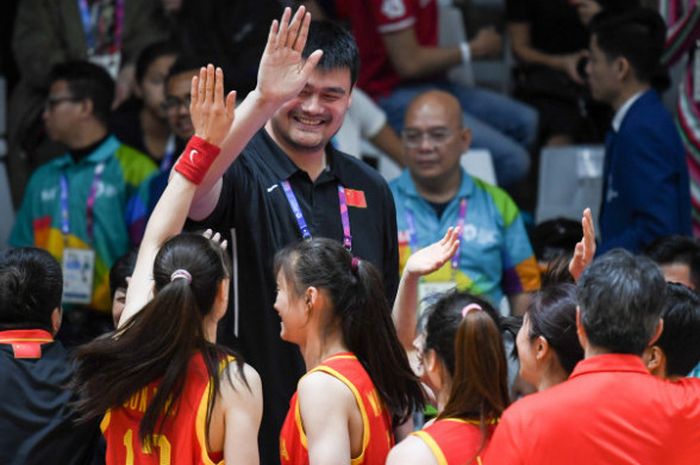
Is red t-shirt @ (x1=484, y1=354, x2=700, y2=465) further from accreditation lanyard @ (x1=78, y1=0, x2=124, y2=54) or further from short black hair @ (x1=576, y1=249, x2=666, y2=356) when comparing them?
accreditation lanyard @ (x1=78, y1=0, x2=124, y2=54)

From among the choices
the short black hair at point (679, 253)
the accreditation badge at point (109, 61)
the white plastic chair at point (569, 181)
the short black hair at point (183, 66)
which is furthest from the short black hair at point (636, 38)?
the accreditation badge at point (109, 61)

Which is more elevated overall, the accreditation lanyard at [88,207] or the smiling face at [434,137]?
the smiling face at [434,137]

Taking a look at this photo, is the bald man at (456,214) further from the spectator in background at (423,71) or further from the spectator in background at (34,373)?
the spectator in background at (34,373)

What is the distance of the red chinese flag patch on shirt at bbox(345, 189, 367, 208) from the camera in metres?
4.53

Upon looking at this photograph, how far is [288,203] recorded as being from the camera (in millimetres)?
4375

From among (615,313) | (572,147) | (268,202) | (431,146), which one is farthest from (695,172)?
(615,313)

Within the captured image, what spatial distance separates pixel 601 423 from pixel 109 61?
5.29 metres

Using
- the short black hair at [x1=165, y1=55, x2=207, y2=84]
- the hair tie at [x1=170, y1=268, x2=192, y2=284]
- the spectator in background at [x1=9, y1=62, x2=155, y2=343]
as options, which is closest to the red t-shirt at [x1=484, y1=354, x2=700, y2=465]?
the hair tie at [x1=170, y1=268, x2=192, y2=284]

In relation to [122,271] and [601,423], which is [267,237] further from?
[601,423]

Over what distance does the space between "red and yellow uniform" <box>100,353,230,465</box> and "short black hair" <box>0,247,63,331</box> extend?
1.63ft

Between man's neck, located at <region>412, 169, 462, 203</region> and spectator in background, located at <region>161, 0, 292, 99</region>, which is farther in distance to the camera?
spectator in background, located at <region>161, 0, 292, 99</region>

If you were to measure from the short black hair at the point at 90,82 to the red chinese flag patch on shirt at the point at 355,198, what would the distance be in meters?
2.90

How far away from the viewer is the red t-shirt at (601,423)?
10.6ft

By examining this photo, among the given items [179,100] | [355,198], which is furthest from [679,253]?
[179,100]
